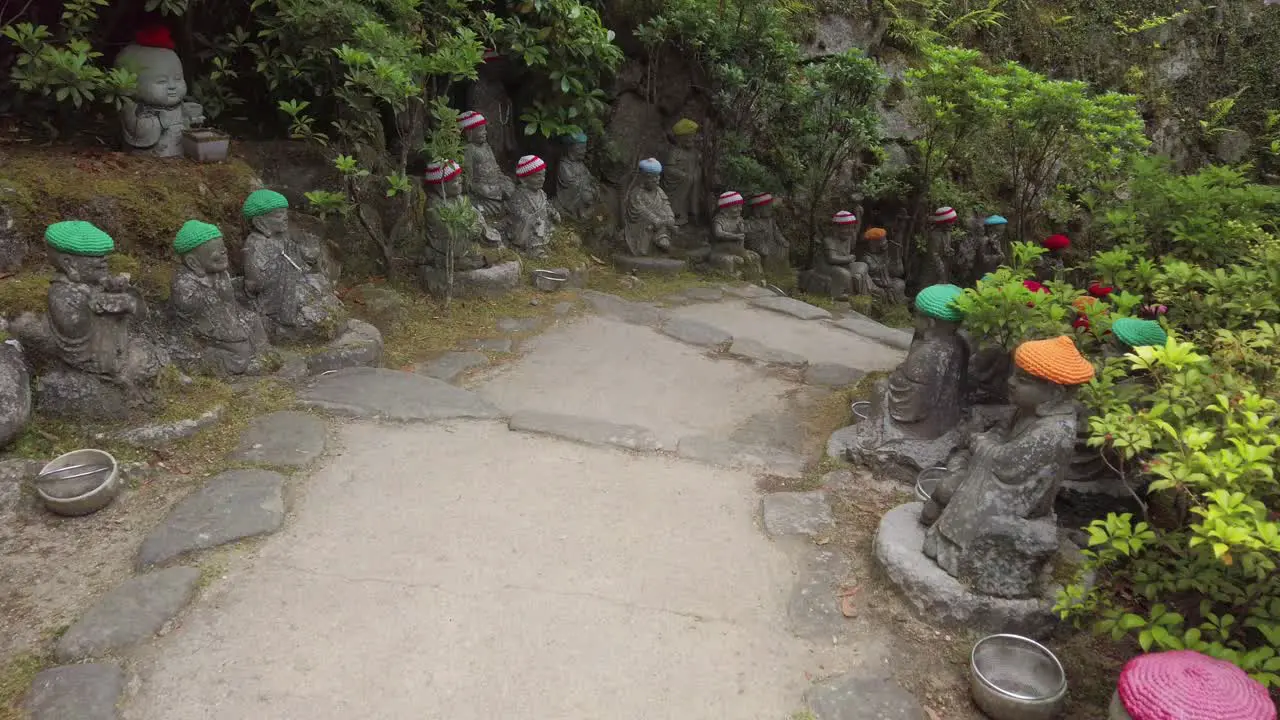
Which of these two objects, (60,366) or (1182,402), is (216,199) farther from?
(1182,402)

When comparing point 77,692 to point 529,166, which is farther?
point 529,166

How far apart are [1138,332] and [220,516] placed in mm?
5256

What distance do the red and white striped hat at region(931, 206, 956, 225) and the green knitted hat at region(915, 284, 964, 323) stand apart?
7641 mm

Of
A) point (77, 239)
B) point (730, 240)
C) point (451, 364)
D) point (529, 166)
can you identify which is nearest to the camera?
point (77, 239)

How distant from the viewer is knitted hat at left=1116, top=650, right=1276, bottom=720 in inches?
102

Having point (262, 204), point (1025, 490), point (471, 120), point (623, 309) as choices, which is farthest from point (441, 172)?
point (1025, 490)

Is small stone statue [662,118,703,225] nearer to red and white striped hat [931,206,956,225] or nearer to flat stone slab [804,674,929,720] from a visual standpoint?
red and white striped hat [931,206,956,225]

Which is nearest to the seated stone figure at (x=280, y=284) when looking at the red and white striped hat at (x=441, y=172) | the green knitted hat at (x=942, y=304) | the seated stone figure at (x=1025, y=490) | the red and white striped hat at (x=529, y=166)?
the red and white striped hat at (x=441, y=172)

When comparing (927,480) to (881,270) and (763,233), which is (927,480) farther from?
(881,270)

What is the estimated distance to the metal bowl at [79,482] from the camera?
14.1ft

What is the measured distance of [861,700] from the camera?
3.45 m

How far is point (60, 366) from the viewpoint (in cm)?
483

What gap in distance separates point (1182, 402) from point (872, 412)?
96.9 inches

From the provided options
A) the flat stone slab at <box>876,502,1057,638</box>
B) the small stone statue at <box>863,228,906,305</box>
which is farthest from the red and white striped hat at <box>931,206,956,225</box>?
the flat stone slab at <box>876,502,1057,638</box>
